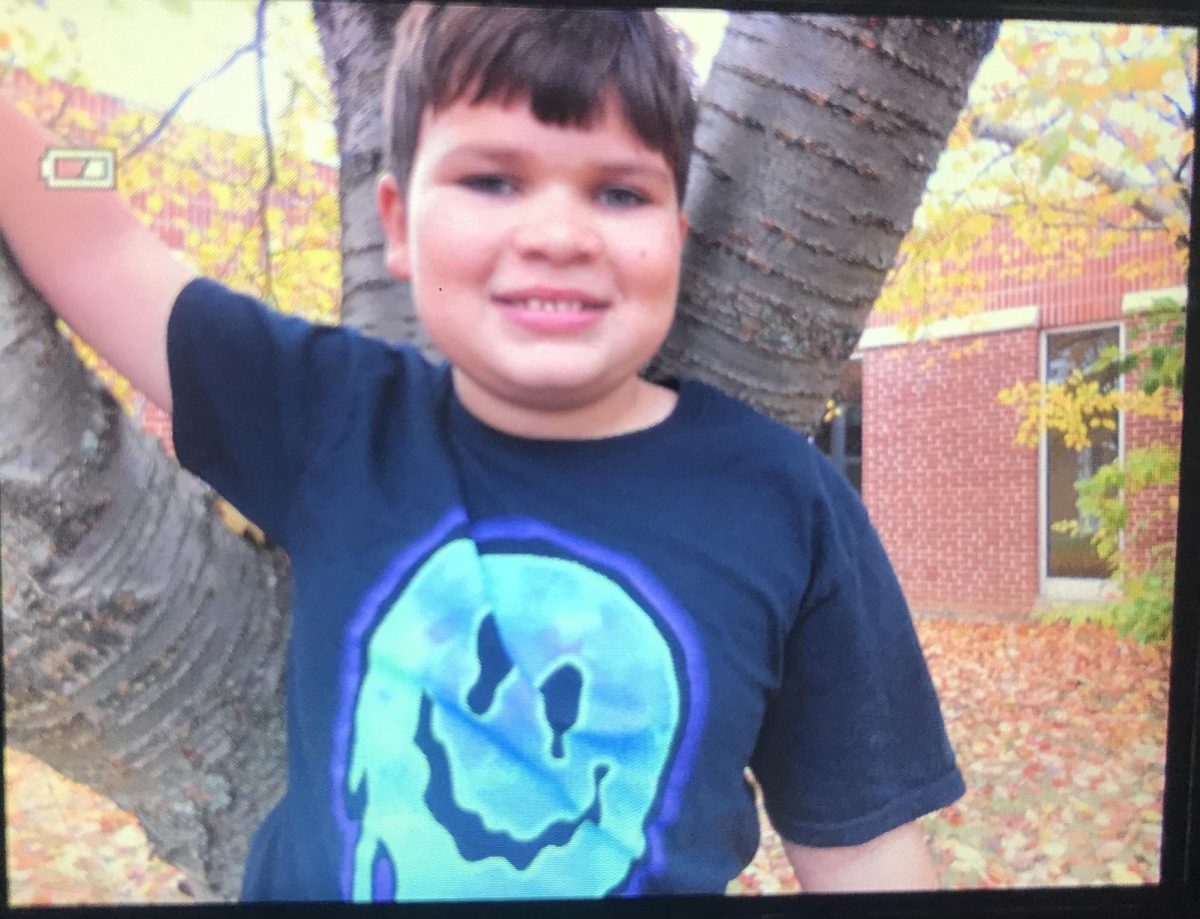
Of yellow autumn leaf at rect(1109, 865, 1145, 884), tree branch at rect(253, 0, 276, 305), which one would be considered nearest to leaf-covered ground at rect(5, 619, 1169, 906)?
yellow autumn leaf at rect(1109, 865, 1145, 884)

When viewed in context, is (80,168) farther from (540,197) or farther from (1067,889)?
(1067,889)

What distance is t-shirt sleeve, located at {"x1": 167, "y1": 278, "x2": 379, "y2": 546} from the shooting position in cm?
98

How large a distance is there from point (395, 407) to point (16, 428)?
416 millimetres

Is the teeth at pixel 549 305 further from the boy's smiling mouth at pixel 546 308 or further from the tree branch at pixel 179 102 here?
the tree branch at pixel 179 102

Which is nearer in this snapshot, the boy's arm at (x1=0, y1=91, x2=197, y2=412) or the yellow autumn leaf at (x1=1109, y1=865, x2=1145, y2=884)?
the boy's arm at (x1=0, y1=91, x2=197, y2=412)

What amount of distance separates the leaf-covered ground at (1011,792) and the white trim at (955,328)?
35 cm

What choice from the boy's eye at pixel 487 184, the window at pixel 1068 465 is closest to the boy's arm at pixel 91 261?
the boy's eye at pixel 487 184

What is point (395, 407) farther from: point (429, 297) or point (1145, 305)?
point (1145, 305)

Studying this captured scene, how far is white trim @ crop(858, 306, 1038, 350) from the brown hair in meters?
0.33

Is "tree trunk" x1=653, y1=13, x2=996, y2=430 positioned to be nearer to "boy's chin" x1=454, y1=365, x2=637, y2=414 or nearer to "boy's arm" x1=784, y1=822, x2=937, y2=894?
"boy's chin" x1=454, y1=365, x2=637, y2=414

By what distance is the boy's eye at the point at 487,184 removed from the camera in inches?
37.5

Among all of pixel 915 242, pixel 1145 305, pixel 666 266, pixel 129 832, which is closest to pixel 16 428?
pixel 129 832

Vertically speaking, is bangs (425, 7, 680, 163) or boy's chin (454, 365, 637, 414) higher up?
bangs (425, 7, 680, 163)

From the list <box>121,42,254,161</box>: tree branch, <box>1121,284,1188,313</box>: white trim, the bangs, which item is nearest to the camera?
the bangs
